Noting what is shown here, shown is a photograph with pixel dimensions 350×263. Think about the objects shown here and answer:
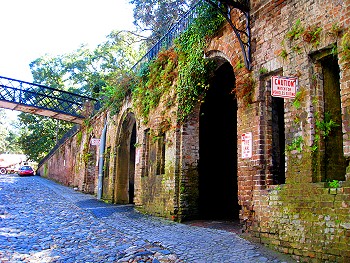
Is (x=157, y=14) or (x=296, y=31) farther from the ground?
(x=157, y=14)

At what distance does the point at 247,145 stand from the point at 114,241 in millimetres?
3443

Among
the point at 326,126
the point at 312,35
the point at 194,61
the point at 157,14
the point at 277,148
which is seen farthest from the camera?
the point at 157,14

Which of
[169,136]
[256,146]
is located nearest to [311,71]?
[256,146]

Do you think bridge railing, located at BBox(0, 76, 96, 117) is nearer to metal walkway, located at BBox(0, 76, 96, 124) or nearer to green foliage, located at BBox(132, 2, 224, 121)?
metal walkway, located at BBox(0, 76, 96, 124)

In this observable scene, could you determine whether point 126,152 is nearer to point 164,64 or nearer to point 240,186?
point 164,64

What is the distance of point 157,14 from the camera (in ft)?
73.6

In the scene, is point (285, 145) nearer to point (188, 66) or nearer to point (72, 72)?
point (188, 66)

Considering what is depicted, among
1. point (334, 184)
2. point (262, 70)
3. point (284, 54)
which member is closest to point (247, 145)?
point (262, 70)

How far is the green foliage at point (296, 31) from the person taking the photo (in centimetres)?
622

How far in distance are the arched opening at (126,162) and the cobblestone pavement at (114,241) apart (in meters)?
5.07

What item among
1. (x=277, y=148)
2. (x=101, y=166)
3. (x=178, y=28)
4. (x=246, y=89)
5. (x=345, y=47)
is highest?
(x=178, y=28)

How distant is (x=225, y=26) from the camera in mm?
8523

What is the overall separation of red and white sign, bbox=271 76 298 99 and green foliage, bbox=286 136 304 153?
2.53 feet

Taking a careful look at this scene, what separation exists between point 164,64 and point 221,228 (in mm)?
5945
